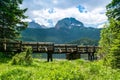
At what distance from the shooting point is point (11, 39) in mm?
43281

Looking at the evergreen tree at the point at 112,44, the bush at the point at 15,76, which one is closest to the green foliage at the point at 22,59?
the evergreen tree at the point at 112,44

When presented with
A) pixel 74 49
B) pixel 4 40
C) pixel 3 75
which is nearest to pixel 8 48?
pixel 4 40

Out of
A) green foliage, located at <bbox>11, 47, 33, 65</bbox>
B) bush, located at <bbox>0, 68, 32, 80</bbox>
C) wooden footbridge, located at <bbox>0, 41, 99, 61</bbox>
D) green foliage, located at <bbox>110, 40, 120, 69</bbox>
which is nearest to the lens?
bush, located at <bbox>0, 68, 32, 80</bbox>

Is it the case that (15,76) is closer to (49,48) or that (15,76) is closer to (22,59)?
(22,59)

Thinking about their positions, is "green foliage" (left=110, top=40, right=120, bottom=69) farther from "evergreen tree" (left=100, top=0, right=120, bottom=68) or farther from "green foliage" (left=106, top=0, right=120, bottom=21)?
"green foliage" (left=106, top=0, right=120, bottom=21)

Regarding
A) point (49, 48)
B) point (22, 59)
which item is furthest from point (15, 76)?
point (49, 48)

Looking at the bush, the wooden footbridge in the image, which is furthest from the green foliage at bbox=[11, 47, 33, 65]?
the wooden footbridge

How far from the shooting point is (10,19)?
42.6 meters

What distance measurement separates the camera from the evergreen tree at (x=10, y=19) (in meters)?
42.4

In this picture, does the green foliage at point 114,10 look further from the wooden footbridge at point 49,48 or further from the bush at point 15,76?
the bush at point 15,76

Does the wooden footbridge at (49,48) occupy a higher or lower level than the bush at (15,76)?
higher

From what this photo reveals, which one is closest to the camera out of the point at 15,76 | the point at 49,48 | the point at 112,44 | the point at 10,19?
the point at 15,76

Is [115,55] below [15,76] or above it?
above

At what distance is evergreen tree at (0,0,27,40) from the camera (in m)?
42.4
